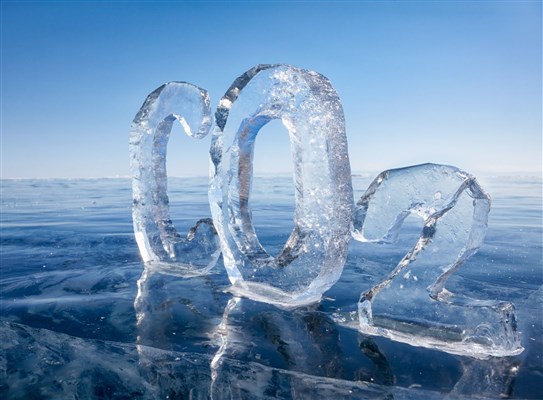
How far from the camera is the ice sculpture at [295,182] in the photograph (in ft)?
9.34

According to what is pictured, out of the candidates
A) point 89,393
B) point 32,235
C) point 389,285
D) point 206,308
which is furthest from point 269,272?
point 32,235

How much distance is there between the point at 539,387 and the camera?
1917mm

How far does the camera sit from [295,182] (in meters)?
3.02

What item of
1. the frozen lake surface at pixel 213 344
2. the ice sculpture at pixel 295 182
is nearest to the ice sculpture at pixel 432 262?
the frozen lake surface at pixel 213 344

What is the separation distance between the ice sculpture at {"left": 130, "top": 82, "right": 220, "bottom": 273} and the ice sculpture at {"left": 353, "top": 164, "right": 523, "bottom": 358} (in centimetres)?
204

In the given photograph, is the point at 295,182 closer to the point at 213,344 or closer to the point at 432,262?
the point at 432,262

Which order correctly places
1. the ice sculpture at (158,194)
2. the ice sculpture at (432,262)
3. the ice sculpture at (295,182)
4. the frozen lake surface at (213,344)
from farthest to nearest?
the ice sculpture at (158,194) < the ice sculpture at (295,182) < the ice sculpture at (432,262) < the frozen lake surface at (213,344)

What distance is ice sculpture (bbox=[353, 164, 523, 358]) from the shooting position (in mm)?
2439

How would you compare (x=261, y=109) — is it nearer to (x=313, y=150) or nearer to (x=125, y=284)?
(x=313, y=150)

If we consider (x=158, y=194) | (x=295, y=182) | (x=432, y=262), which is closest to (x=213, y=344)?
(x=295, y=182)

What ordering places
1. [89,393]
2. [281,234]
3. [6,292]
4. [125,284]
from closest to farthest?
[89,393] < [6,292] < [125,284] < [281,234]

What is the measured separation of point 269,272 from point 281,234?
3516 millimetres

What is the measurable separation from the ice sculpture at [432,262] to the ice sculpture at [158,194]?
2037 millimetres

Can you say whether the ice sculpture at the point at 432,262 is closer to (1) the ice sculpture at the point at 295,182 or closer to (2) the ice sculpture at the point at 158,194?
(1) the ice sculpture at the point at 295,182
